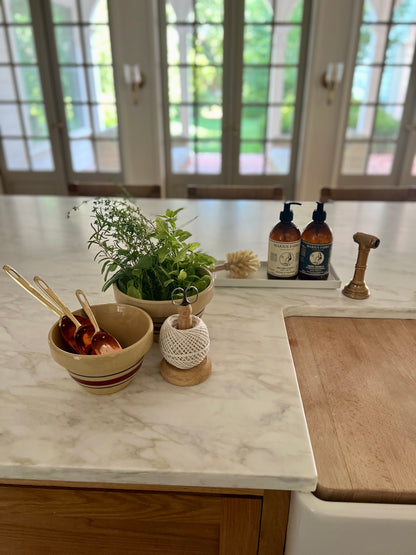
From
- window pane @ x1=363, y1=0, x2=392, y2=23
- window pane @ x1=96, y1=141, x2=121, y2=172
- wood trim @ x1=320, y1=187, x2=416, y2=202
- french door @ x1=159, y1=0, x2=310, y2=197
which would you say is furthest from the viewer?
window pane @ x1=96, y1=141, x2=121, y2=172

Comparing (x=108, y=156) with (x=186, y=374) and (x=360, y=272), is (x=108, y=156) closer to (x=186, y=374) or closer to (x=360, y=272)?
(x=360, y=272)

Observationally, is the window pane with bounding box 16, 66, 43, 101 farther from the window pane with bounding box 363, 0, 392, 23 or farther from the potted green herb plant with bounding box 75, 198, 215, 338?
the potted green herb plant with bounding box 75, 198, 215, 338

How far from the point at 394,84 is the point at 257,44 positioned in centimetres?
118

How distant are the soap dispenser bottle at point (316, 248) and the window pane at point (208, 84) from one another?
2.91 m

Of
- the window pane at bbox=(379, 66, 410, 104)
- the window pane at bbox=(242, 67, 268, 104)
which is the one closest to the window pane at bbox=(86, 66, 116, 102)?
the window pane at bbox=(242, 67, 268, 104)

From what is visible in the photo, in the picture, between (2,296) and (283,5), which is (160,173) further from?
(2,296)

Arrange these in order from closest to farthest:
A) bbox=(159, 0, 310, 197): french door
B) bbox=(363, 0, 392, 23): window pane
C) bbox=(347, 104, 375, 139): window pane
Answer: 1. bbox=(363, 0, 392, 23): window pane
2. bbox=(159, 0, 310, 197): french door
3. bbox=(347, 104, 375, 139): window pane

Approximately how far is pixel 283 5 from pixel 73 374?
11.5ft

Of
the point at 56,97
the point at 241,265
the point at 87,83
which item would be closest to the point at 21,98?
the point at 56,97

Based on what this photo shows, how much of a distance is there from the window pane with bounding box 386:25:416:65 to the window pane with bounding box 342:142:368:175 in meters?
0.67

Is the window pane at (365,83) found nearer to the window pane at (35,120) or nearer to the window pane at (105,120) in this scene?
the window pane at (105,120)

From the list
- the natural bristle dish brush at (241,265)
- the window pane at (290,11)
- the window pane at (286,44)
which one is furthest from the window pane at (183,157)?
the natural bristle dish brush at (241,265)

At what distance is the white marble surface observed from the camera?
0.55 meters

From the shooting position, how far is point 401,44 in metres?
3.27
